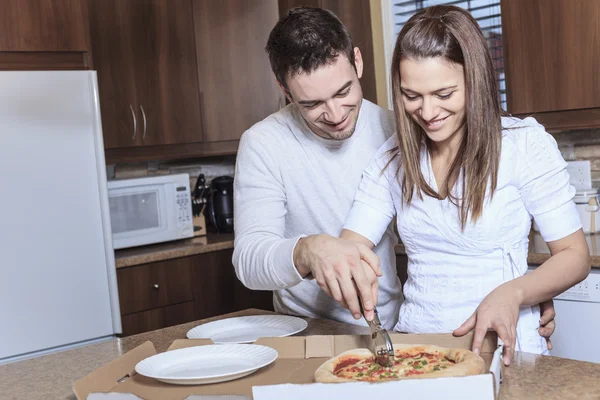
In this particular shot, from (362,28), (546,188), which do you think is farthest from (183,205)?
(546,188)

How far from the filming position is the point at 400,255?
10.4ft

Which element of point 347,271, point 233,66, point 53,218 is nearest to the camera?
point 347,271

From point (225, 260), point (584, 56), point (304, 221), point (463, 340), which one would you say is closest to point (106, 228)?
point (225, 260)

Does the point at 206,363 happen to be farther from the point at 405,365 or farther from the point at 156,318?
the point at 156,318

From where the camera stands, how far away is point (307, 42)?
1795mm

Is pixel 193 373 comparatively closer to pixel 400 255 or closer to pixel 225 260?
pixel 400 255

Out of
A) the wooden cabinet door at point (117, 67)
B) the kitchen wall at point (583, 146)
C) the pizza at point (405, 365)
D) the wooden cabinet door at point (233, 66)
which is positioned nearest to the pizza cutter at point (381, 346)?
the pizza at point (405, 365)

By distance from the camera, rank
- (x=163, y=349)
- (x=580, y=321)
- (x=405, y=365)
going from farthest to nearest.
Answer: (x=580, y=321) → (x=163, y=349) → (x=405, y=365)

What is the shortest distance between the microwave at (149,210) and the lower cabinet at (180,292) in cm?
21

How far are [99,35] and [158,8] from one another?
0.37 metres

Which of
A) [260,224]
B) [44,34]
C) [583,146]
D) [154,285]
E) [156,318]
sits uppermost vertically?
[44,34]

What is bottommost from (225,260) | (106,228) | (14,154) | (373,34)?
(225,260)

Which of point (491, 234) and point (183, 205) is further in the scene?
point (183, 205)

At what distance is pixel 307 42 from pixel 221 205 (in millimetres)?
2439
